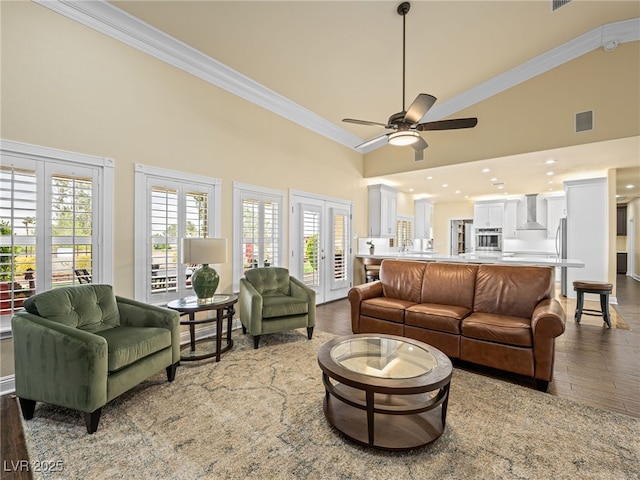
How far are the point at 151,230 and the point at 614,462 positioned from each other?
4.27m

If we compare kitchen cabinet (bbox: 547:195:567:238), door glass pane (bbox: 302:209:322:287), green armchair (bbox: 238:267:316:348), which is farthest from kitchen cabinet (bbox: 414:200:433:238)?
green armchair (bbox: 238:267:316:348)

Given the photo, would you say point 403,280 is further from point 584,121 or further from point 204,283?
point 584,121

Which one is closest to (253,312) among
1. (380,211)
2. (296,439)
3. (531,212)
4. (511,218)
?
(296,439)

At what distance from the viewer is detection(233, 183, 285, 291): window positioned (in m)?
4.42

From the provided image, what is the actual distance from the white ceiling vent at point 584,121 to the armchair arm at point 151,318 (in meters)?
5.86

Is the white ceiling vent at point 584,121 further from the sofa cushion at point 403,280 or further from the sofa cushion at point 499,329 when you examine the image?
the sofa cushion at point 499,329

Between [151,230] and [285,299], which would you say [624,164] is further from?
[151,230]

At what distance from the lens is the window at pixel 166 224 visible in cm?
338

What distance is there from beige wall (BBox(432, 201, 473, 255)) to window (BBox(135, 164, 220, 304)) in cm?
865

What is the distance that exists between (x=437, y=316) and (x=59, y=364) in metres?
3.23

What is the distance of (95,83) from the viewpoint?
9.93 feet

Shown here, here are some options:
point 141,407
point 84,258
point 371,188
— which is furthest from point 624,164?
point 84,258

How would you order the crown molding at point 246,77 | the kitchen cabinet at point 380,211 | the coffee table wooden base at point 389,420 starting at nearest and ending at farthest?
the coffee table wooden base at point 389,420 < the crown molding at point 246,77 < the kitchen cabinet at point 380,211

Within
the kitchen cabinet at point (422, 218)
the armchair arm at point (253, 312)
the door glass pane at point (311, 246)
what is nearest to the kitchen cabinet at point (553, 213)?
the kitchen cabinet at point (422, 218)
